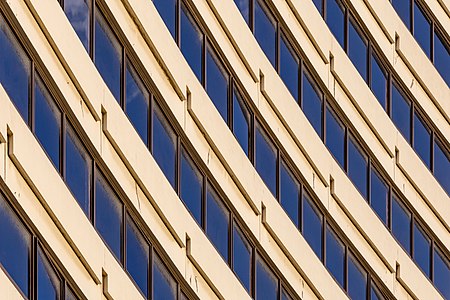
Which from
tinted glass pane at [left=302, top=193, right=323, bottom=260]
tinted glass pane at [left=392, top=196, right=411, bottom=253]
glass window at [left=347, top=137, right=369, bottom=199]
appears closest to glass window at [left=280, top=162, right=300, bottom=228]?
tinted glass pane at [left=302, top=193, right=323, bottom=260]

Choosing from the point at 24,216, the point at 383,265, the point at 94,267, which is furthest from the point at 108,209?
the point at 383,265

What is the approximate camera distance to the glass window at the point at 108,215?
33.6 meters

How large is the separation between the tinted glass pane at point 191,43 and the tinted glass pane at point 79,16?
4.08m

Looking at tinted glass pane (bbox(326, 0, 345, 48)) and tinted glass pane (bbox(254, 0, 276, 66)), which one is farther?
tinted glass pane (bbox(326, 0, 345, 48))

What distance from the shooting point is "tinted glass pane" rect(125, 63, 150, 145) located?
3534cm

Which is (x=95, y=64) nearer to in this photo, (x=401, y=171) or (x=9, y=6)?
(x=9, y=6)

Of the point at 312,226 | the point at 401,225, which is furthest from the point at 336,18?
the point at 401,225

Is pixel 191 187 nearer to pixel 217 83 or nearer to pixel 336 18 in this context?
pixel 217 83

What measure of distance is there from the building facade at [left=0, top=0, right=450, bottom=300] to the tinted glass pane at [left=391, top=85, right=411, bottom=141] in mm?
58

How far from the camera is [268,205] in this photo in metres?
39.9

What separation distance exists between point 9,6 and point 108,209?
199 inches

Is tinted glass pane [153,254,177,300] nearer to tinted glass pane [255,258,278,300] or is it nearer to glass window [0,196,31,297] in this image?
tinted glass pane [255,258,278,300]

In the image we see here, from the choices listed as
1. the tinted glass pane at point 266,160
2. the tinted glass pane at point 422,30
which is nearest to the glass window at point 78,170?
the tinted glass pane at point 266,160

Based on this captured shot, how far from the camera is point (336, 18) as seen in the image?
43.6 m
